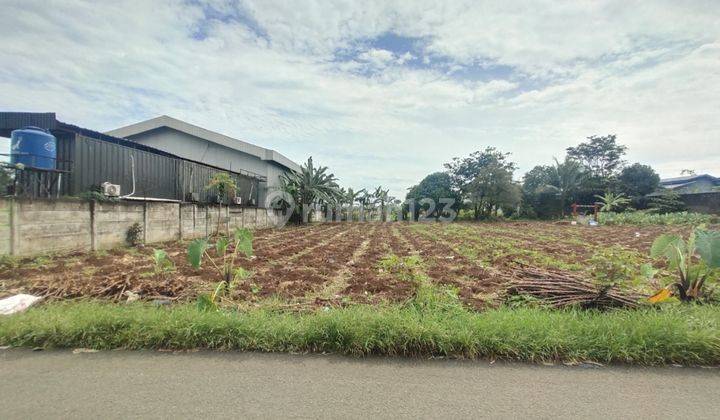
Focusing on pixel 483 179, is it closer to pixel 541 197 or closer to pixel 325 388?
pixel 541 197

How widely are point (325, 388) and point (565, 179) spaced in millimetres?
30278

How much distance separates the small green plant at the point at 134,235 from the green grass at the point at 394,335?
17.6 ft

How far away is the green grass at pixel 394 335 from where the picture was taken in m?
2.28

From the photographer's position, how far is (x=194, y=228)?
31.6 ft

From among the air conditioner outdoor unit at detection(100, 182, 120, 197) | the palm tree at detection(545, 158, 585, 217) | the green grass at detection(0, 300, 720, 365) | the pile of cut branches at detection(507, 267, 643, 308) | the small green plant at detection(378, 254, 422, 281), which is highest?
the palm tree at detection(545, 158, 585, 217)

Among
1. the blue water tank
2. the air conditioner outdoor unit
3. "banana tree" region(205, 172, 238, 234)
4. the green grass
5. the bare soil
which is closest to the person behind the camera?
the green grass

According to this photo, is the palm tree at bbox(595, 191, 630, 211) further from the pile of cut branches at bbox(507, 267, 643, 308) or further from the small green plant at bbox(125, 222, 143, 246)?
the small green plant at bbox(125, 222, 143, 246)

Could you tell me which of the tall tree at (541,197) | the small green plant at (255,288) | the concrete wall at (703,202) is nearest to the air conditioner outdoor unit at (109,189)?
the small green plant at (255,288)

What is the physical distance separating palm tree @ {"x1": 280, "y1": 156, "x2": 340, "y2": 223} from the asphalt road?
14.9 metres

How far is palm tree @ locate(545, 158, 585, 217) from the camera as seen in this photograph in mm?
25914

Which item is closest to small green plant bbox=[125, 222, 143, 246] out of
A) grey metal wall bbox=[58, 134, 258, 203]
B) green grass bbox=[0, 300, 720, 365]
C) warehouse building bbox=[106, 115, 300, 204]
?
grey metal wall bbox=[58, 134, 258, 203]

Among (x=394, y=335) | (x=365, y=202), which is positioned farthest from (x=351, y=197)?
(x=394, y=335)

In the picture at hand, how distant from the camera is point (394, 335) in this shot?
2.34 m

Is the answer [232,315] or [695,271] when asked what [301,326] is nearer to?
[232,315]
